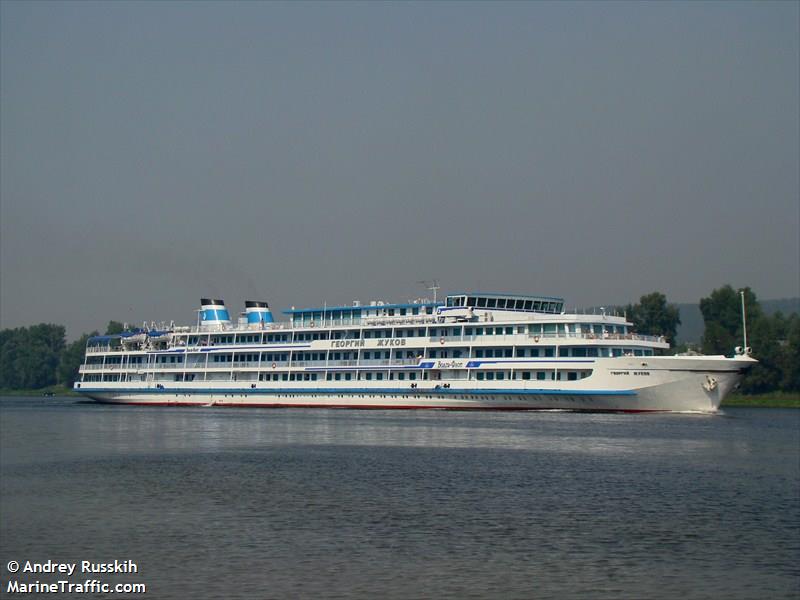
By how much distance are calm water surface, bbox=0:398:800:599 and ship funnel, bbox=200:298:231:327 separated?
46485 mm

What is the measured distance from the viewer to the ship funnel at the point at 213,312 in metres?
103

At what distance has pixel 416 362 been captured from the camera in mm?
83812

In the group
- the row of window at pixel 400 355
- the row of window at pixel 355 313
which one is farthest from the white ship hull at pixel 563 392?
the row of window at pixel 355 313

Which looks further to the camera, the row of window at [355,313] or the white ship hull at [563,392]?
the row of window at [355,313]

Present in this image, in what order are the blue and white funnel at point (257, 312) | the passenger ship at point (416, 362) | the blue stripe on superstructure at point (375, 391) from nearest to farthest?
the passenger ship at point (416, 362) → the blue stripe on superstructure at point (375, 391) → the blue and white funnel at point (257, 312)

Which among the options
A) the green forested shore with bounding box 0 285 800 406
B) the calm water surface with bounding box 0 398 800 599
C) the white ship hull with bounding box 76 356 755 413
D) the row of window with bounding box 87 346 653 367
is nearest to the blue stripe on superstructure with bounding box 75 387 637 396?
the white ship hull with bounding box 76 356 755 413

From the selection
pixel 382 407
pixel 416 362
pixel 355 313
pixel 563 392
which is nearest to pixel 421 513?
pixel 563 392

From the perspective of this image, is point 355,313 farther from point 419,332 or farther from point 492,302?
point 492,302

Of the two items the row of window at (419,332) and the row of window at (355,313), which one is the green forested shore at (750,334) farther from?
the row of window at (355,313)

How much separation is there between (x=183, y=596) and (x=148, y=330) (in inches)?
3582

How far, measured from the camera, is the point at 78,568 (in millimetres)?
22359

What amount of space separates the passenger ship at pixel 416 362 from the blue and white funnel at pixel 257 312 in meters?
0.12

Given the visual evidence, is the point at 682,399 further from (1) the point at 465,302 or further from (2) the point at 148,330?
(2) the point at 148,330

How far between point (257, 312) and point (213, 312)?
5.61 meters
